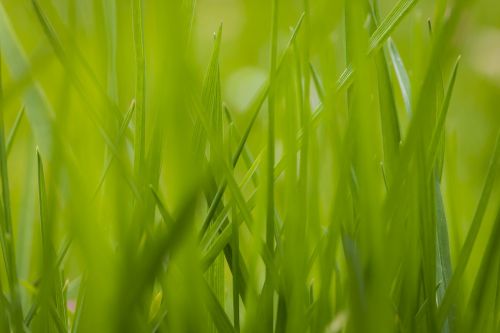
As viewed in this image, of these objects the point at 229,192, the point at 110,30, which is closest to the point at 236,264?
the point at 229,192

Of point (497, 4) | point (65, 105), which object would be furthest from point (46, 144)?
point (497, 4)

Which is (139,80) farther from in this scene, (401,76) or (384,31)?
(401,76)

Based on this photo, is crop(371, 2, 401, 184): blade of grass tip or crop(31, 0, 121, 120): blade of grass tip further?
crop(371, 2, 401, 184): blade of grass tip

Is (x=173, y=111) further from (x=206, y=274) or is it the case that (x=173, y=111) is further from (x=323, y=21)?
(x=206, y=274)

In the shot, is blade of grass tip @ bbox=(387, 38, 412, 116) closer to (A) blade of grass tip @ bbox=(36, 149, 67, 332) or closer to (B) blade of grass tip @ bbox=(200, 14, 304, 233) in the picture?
(B) blade of grass tip @ bbox=(200, 14, 304, 233)

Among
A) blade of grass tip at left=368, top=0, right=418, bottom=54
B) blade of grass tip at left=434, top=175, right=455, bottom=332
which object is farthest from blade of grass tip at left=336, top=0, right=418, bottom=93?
blade of grass tip at left=434, top=175, right=455, bottom=332

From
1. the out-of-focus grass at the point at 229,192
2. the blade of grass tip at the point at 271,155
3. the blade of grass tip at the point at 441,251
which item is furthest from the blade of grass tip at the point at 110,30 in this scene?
the blade of grass tip at the point at 441,251
